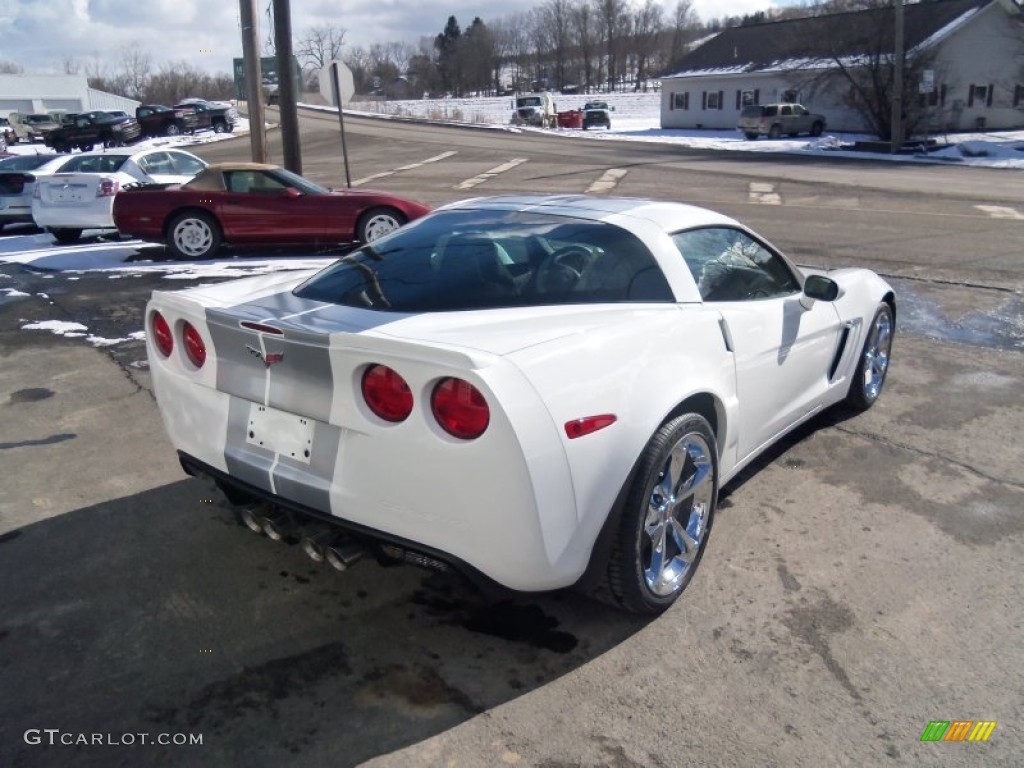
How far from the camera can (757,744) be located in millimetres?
2533

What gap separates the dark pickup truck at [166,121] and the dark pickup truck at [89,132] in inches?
186

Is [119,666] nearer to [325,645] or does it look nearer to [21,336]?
[325,645]

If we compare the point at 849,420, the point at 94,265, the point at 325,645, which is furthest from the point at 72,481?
the point at 94,265

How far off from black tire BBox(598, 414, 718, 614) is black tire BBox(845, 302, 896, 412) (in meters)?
2.16

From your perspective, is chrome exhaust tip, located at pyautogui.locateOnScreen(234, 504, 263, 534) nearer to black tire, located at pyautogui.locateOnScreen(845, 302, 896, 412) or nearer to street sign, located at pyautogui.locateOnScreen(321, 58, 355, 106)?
black tire, located at pyautogui.locateOnScreen(845, 302, 896, 412)

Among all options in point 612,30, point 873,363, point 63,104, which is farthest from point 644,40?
point 873,363

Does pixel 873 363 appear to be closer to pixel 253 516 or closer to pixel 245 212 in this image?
pixel 253 516

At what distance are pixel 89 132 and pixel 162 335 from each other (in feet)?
134

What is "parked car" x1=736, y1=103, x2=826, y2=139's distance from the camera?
135ft

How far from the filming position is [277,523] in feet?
10.5

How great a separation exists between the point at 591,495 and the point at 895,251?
33.4ft

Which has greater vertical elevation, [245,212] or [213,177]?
[213,177]

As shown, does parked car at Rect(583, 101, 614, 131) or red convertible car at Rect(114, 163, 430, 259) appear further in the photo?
parked car at Rect(583, 101, 614, 131)

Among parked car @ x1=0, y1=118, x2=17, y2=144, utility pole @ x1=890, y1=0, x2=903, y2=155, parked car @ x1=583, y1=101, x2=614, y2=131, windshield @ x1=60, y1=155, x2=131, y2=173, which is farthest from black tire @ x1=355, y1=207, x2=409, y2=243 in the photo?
parked car @ x1=583, y1=101, x2=614, y2=131
